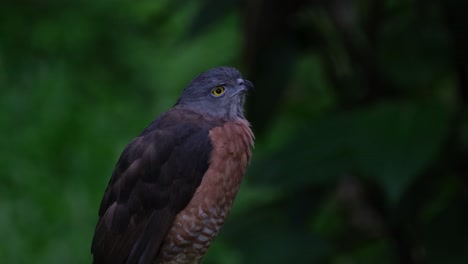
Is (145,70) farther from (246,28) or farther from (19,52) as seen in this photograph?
(246,28)

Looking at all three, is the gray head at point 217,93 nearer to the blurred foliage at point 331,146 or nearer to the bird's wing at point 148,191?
the bird's wing at point 148,191

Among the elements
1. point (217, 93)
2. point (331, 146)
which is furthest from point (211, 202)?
point (331, 146)

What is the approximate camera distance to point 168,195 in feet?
10.9

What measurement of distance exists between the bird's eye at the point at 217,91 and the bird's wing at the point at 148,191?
0.19 meters

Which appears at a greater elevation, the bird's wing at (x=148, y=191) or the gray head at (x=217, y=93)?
the gray head at (x=217, y=93)

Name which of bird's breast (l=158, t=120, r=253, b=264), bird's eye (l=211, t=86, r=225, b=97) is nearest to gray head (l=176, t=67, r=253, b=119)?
bird's eye (l=211, t=86, r=225, b=97)

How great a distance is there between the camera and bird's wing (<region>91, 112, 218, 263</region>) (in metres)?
3.31

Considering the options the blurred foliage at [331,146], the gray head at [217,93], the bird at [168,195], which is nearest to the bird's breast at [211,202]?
the bird at [168,195]

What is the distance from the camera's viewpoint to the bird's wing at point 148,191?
3309mm

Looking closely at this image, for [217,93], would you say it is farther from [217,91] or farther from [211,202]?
[211,202]

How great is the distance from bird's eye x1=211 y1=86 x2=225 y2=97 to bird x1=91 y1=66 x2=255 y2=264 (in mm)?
150

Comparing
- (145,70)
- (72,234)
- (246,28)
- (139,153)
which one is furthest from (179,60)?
(139,153)

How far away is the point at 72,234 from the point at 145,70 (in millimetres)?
1583

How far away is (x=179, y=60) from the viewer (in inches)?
262
